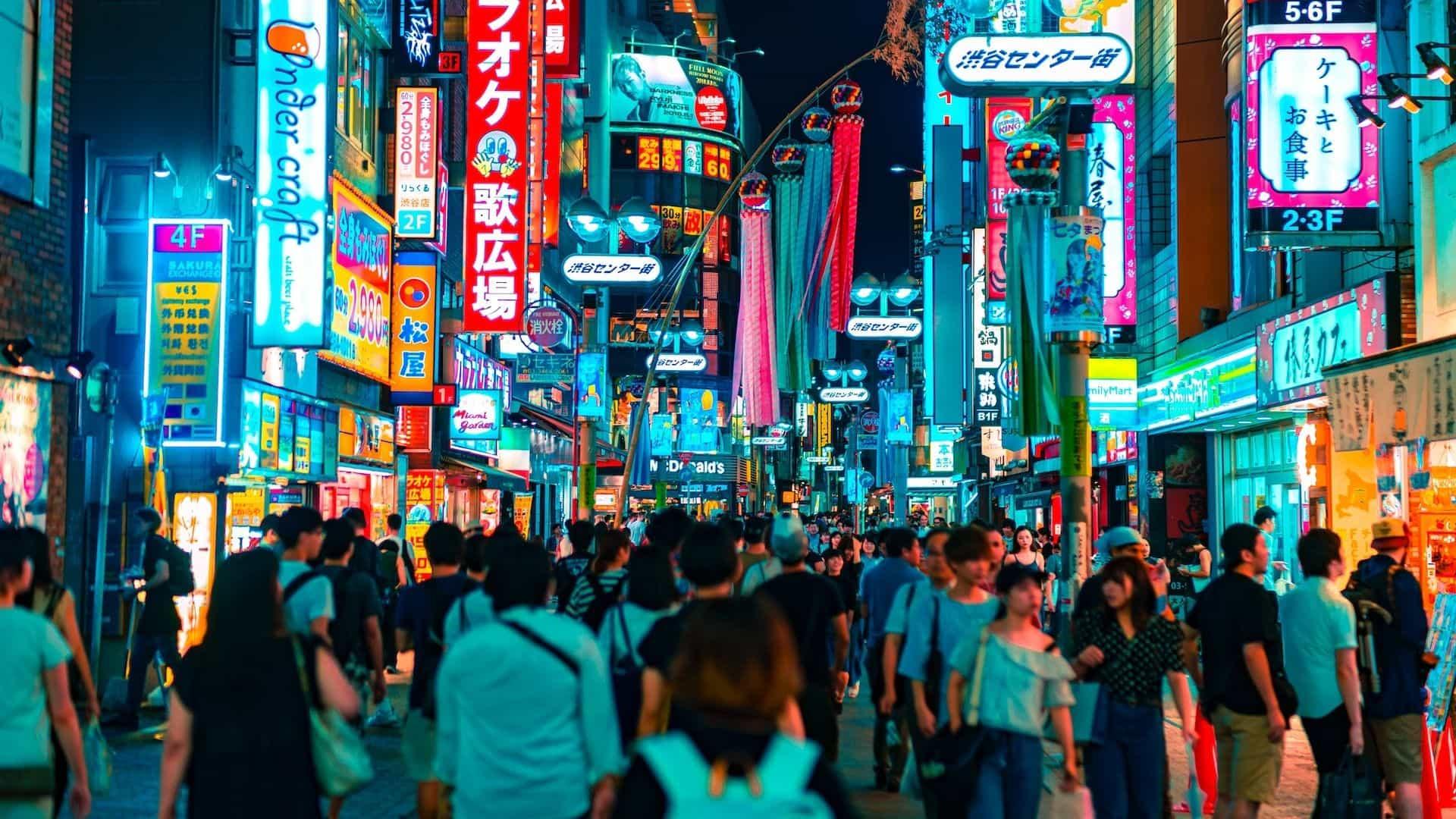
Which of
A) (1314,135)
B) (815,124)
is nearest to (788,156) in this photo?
(815,124)

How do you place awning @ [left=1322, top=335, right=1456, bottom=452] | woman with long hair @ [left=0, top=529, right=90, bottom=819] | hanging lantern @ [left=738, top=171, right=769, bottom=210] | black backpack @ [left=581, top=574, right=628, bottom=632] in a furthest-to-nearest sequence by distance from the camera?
hanging lantern @ [left=738, top=171, right=769, bottom=210] → awning @ [left=1322, top=335, right=1456, bottom=452] → black backpack @ [left=581, top=574, right=628, bottom=632] → woman with long hair @ [left=0, top=529, right=90, bottom=819]

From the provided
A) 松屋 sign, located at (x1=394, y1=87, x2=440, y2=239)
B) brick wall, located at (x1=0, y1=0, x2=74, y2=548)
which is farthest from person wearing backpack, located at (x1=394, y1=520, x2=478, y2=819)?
松屋 sign, located at (x1=394, y1=87, x2=440, y2=239)

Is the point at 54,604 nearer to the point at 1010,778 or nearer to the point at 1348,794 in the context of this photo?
the point at 1010,778

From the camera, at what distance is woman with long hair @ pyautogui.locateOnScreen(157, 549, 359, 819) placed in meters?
5.62

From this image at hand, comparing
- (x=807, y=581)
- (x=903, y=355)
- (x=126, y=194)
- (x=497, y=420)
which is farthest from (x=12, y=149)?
(x=903, y=355)

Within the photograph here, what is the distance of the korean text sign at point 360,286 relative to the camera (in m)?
23.7

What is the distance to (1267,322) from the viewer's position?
21891 mm

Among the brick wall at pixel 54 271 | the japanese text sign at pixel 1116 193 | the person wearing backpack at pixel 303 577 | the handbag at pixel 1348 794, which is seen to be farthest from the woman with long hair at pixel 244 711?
the japanese text sign at pixel 1116 193

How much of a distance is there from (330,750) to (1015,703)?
315 cm

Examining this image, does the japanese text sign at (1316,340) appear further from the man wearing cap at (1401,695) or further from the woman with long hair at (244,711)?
the woman with long hair at (244,711)

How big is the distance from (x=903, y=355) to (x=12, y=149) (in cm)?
7797

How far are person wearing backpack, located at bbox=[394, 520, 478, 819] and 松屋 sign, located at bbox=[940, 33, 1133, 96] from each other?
11580 mm

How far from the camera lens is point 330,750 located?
5887 mm

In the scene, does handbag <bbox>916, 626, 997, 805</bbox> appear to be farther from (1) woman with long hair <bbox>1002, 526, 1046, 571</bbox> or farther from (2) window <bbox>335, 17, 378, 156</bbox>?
(2) window <bbox>335, 17, 378, 156</bbox>
